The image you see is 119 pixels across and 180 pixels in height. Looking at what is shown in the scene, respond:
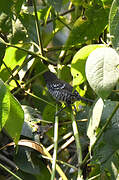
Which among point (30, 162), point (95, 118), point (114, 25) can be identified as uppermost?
point (114, 25)

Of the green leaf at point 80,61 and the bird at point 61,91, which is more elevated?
the green leaf at point 80,61

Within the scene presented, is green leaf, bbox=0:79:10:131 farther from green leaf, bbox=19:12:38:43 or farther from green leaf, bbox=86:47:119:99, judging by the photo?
green leaf, bbox=19:12:38:43

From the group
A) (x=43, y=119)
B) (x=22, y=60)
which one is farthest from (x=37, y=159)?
(x=22, y=60)

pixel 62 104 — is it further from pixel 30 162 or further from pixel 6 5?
pixel 6 5

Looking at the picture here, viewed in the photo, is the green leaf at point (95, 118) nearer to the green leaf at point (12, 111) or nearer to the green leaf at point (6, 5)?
the green leaf at point (12, 111)

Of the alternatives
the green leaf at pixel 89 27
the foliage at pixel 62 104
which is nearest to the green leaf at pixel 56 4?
the foliage at pixel 62 104

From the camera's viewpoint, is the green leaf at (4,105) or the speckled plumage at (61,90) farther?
the speckled plumage at (61,90)

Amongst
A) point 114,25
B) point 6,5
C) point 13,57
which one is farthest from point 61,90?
point 114,25
